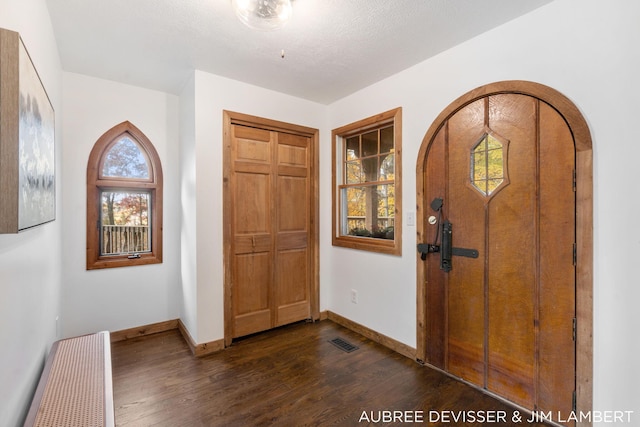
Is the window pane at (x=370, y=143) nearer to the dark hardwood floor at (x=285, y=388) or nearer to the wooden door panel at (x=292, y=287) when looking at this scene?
the wooden door panel at (x=292, y=287)

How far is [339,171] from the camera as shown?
354cm

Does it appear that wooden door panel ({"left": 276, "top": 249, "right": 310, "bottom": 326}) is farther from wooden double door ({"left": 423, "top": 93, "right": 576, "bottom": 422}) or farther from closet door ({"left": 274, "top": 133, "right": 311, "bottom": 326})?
wooden double door ({"left": 423, "top": 93, "right": 576, "bottom": 422})

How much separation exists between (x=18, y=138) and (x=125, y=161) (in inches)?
91.6

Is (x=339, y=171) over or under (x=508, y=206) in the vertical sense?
over

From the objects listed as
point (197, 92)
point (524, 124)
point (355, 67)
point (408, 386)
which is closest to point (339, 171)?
point (355, 67)

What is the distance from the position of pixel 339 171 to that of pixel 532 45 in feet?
6.85

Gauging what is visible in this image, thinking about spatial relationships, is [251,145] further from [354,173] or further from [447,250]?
[447,250]

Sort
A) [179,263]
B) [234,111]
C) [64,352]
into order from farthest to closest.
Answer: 1. [179,263]
2. [234,111]
3. [64,352]

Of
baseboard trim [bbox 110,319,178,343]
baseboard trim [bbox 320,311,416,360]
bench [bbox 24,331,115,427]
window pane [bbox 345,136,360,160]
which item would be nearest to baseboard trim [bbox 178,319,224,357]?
baseboard trim [bbox 110,319,178,343]

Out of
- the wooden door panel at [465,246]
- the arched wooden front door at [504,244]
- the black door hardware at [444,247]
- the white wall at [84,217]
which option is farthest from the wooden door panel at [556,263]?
the white wall at [84,217]

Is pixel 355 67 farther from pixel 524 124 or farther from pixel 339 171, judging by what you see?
pixel 524 124

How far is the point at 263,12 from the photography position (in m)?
1.70

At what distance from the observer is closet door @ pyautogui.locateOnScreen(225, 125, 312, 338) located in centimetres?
301

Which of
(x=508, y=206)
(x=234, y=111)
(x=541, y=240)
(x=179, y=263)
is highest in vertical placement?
(x=234, y=111)
